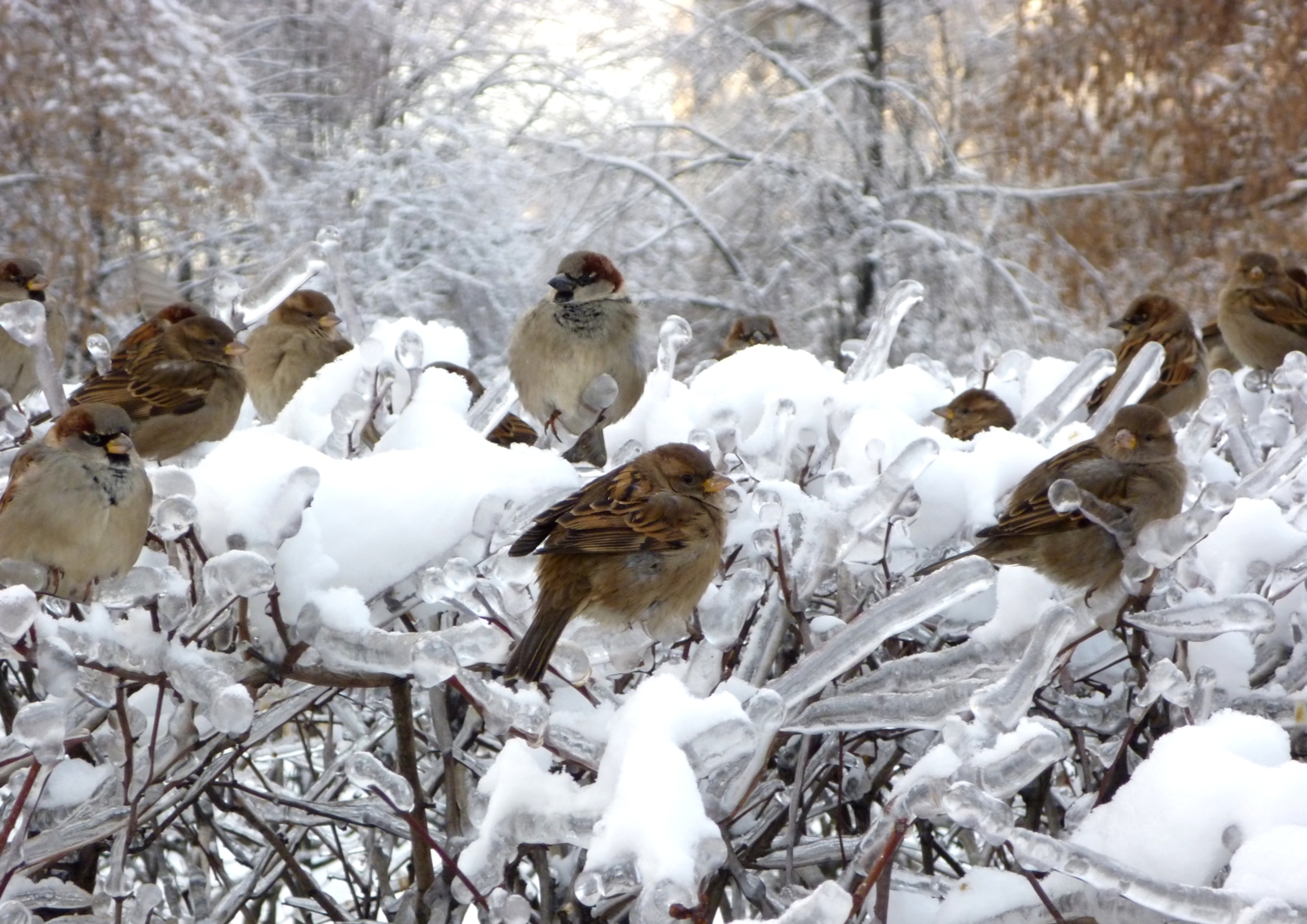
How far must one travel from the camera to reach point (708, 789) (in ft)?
3.64

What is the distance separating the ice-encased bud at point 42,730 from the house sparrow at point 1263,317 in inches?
142

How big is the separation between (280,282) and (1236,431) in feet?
5.16

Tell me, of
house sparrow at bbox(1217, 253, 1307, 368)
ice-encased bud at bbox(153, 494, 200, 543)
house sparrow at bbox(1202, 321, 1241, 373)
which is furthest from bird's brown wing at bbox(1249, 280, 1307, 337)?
ice-encased bud at bbox(153, 494, 200, 543)

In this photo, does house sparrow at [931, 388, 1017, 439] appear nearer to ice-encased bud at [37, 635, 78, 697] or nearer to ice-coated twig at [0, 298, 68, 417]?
ice-coated twig at [0, 298, 68, 417]

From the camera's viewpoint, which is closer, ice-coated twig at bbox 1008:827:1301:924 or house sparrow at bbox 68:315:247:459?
ice-coated twig at bbox 1008:827:1301:924

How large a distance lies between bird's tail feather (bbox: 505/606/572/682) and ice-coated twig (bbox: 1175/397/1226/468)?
87 centimetres

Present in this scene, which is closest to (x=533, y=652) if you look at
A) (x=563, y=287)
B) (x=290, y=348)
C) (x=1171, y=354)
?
(x=563, y=287)

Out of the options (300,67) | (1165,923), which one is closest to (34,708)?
(1165,923)

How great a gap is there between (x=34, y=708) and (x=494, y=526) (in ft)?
1.40

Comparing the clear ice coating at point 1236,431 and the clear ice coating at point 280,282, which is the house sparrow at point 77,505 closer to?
the clear ice coating at point 280,282

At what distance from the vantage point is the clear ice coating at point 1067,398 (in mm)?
1961

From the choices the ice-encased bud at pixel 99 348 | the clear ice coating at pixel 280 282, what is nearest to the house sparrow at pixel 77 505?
the ice-encased bud at pixel 99 348

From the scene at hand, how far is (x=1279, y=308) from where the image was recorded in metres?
3.87

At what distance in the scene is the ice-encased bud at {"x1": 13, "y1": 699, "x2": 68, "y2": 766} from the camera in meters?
0.97
